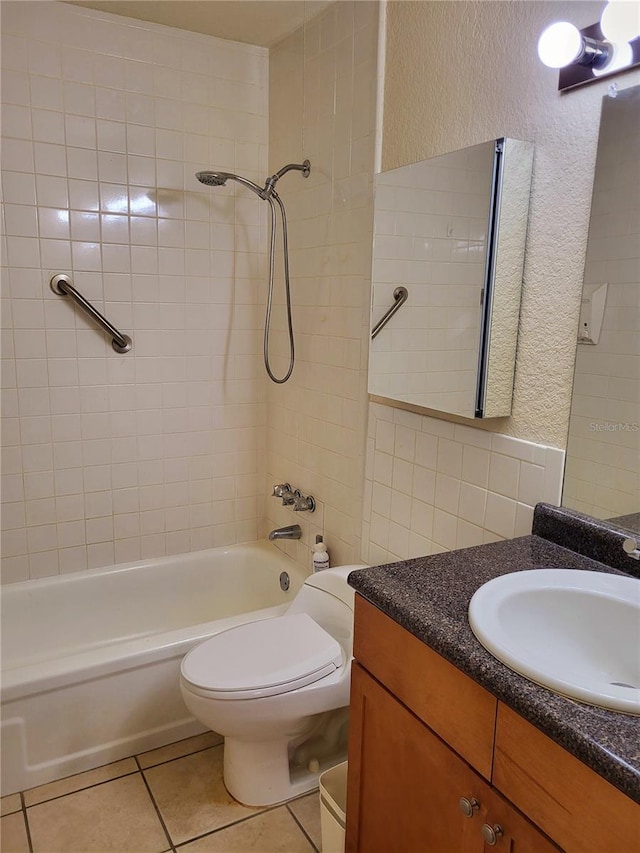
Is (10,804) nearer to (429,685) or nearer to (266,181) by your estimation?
(429,685)

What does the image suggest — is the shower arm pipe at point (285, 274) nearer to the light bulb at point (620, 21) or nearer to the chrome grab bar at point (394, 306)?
the chrome grab bar at point (394, 306)

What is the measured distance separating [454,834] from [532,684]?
34 cm

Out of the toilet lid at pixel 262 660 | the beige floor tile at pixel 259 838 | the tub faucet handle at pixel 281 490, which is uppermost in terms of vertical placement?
the tub faucet handle at pixel 281 490

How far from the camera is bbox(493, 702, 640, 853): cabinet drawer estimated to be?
0.73 meters

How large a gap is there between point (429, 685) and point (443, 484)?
706mm

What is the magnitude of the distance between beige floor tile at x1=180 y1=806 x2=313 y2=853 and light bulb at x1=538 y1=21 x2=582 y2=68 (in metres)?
1.94

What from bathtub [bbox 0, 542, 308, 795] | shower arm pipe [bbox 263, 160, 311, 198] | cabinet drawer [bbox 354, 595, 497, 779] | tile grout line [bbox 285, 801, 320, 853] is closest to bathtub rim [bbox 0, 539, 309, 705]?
bathtub [bbox 0, 542, 308, 795]

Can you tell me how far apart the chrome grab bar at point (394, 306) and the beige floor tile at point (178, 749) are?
1.44 meters

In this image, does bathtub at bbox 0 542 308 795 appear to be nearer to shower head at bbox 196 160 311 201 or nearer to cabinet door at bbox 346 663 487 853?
cabinet door at bbox 346 663 487 853

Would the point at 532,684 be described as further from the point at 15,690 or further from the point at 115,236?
the point at 115,236

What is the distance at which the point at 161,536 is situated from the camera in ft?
8.35

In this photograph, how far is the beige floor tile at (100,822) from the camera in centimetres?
166

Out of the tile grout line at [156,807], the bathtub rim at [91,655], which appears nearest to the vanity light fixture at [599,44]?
the bathtub rim at [91,655]

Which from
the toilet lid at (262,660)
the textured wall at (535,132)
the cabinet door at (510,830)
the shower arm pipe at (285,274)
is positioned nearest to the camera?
the cabinet door at (510,830)
